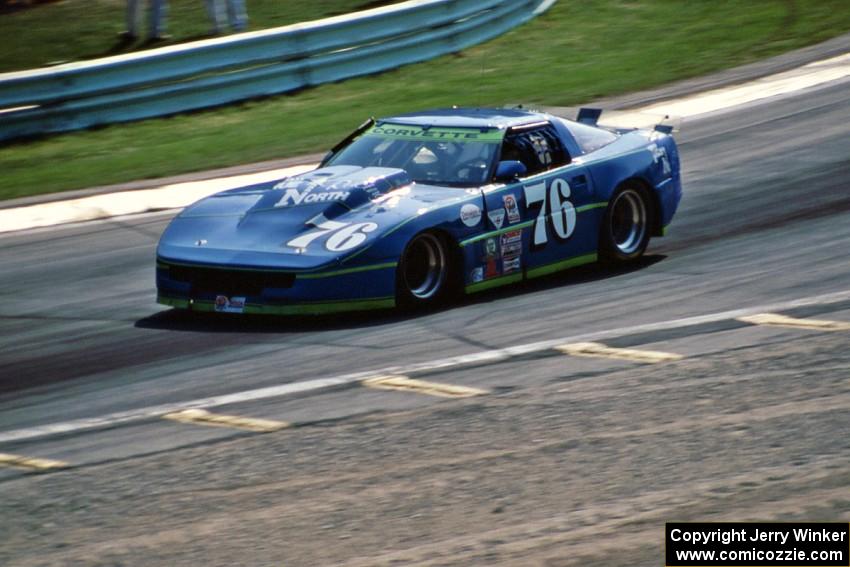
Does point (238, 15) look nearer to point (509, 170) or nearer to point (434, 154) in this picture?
point (434, 154)

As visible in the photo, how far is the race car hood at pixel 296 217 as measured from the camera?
8.67 meters

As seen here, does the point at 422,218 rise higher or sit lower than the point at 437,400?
higher

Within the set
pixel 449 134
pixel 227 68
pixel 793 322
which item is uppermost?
pixel 227 68

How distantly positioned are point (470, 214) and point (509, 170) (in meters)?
0.49

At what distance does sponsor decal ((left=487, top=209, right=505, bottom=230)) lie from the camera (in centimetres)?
933

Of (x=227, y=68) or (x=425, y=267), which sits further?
(x=227, y=68)

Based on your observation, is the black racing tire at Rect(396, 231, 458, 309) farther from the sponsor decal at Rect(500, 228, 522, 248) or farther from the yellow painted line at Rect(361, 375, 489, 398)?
the yellow painted line at Rect(361, 375, 489, 398)

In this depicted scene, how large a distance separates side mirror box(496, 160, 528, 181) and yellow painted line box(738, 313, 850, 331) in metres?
1.78

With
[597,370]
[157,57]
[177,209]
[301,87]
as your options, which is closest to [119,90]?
[157,57]

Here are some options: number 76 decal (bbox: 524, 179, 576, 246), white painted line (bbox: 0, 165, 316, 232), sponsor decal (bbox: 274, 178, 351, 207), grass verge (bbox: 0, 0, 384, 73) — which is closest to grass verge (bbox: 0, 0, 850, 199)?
white painted line (bbox: 0, 165, 316, 232)

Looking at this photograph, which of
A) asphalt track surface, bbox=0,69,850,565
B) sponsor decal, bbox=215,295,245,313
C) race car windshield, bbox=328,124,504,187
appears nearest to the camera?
asphalt track surface, bbox=0,69,850,565

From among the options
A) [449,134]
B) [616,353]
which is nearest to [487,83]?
[449,134]

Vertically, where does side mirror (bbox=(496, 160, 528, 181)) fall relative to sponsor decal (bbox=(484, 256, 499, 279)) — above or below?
above

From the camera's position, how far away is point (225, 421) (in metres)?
6.88
